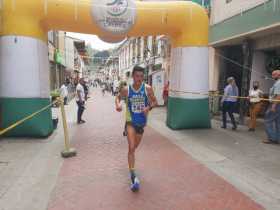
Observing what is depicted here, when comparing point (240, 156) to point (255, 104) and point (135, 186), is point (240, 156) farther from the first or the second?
point (255, 104)

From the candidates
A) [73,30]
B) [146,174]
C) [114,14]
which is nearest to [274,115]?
[146,174]

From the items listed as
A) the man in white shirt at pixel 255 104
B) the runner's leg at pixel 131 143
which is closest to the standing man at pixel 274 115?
the man in white shirt at pixel 255 104

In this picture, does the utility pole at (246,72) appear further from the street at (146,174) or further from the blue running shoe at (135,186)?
the blue running shoe at (135,186)

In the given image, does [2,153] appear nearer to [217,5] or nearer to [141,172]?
[141,172]

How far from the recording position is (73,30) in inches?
340

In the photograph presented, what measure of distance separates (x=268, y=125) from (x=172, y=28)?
374 cm

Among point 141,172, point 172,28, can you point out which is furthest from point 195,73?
point 141,172

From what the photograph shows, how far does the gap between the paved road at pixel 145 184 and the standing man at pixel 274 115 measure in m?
2.57

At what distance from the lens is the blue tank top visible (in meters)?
4.90

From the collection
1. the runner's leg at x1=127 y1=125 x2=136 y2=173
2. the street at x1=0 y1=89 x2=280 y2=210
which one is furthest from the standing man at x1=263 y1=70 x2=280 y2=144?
the runner's leg at x1=127 y1=125 x2=136 y2=173

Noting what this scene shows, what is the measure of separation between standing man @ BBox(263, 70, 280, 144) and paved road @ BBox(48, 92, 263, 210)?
2.57 metres

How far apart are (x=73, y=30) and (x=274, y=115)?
5791 millimetres

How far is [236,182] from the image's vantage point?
5.05 metres

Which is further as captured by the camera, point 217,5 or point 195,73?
point 217,5
